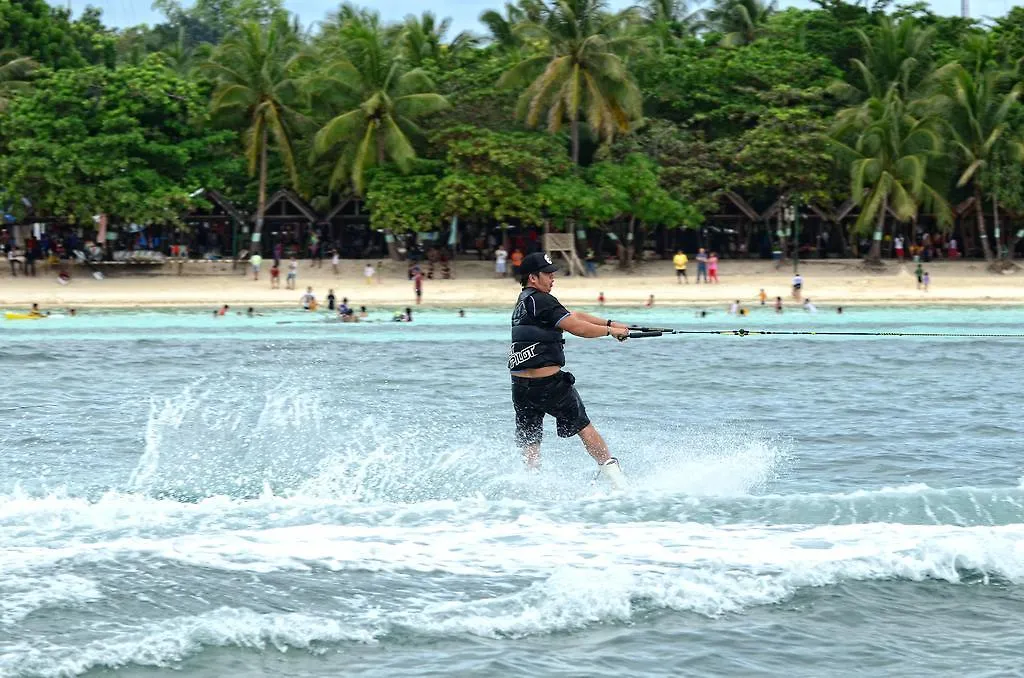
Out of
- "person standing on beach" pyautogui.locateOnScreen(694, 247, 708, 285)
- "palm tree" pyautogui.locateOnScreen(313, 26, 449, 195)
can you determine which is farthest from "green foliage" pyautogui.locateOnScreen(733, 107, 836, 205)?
"palm tree" pyautogui.locateOnScreen(313, 26, 449, 195)

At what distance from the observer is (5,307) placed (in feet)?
133

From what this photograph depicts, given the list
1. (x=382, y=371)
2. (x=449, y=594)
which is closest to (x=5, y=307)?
(x=382, y=371)

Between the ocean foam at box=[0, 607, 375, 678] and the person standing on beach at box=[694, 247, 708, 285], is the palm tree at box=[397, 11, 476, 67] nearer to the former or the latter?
the person standing on beach at box=[694, 247, 708, 285]

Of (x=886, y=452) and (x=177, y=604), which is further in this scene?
(x=886, y=452)

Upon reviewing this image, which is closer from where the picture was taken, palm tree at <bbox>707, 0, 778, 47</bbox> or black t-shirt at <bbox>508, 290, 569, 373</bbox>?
black t-shirt at <bbox>508, 290, 569, 373</bbox>

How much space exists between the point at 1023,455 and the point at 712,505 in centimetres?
482

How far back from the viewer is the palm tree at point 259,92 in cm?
4553

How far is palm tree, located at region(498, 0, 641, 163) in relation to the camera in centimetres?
4350

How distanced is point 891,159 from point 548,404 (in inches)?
1415

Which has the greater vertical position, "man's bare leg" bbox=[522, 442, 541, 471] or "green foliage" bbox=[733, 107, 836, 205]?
"green foliage" bbox=[733, 107, 836, 205]

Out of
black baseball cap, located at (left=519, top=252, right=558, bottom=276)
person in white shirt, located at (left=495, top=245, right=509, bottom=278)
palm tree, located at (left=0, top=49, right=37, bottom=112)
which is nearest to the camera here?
black baseball cap, located at (left=519, top=252, right=558, bottom=276)

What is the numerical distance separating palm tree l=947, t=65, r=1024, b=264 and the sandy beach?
348 cm

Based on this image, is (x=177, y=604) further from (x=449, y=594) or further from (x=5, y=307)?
(x=5, y=307)

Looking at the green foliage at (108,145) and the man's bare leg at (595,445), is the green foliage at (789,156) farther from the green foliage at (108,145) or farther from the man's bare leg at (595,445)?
the man's bare leg at (595,445)
